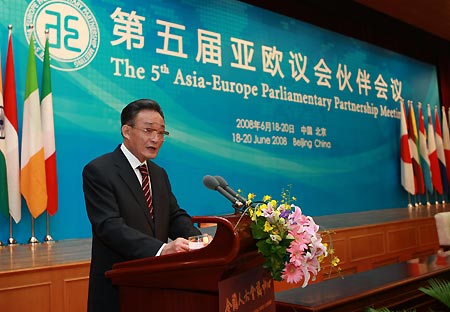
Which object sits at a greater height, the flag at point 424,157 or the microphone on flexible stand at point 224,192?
the flag at point 424,157

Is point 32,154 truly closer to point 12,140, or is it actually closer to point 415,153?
point 12,140

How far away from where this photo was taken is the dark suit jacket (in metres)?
1.46

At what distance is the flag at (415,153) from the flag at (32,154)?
5.45 meters

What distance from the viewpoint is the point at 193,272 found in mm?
1158

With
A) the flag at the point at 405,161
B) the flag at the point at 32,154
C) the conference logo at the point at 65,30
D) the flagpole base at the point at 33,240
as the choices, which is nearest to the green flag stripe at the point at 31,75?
the flag at the point at 32,154

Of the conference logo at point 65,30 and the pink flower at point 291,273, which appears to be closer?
the pink flower at point 291,273

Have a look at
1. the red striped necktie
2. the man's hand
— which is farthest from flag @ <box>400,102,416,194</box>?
the man's hand

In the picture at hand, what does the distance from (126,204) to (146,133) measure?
0.83 ft

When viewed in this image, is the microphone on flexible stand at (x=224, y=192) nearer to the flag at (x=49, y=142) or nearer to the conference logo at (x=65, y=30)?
the flag at (x=49, y=142)

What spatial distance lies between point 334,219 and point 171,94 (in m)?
2.41

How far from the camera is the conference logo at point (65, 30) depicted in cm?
375

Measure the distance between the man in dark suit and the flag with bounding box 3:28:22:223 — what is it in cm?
208

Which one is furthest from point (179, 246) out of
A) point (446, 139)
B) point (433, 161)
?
point (446, 139)

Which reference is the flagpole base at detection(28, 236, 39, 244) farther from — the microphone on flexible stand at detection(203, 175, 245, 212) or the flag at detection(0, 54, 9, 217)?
the microphone on flexible stand at detection(203, 175, 245, 212)
